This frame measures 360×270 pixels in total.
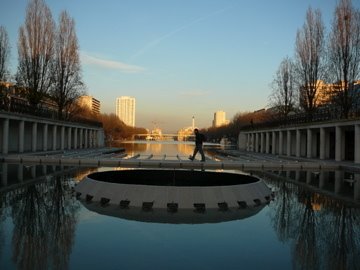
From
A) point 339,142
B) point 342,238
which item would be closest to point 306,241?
point 342,238

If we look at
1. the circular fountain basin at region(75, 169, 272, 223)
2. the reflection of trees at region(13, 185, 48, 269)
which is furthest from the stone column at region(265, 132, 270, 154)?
the reflection of trees at region(13, 185, 48, 269)

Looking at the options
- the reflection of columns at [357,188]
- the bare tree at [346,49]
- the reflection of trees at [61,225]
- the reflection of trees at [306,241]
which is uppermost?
the bare tree at [346,49]

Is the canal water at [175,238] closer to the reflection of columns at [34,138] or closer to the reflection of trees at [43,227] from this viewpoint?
the reflection of trees at [43,227]

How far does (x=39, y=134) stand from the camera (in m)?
42.2

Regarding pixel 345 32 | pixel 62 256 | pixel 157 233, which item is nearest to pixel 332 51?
pixel 345 32

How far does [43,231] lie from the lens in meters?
8.48

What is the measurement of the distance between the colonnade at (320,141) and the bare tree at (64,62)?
27.5m

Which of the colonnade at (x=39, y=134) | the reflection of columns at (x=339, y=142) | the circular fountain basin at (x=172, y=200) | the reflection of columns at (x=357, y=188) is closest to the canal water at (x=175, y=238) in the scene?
the circular fountain basin at (x=172, y=200)

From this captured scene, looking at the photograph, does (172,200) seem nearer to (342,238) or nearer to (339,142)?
(342,238)

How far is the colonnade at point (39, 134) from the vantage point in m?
31.8

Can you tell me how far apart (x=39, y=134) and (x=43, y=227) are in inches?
1410

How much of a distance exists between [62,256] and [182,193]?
519cm

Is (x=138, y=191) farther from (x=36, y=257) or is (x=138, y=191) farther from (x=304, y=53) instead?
(x=304, y=53)

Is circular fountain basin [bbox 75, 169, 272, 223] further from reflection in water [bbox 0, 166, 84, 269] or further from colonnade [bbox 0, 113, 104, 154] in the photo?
colonnade [bbox 0, 113, 104, 154]
